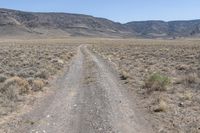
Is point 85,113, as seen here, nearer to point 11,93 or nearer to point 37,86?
point 11,93

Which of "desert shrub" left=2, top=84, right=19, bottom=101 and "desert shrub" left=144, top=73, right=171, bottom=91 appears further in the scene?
"desert shrub" left=144, top=73, right=171, bottom=91

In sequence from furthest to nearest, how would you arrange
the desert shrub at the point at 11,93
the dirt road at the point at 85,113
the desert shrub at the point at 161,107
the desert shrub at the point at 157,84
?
the desert shrub at the point at 157,84, the desert shrub at the point at 11,93, the desert shrub at the point at 161,107, the dirt road at the point at 85,113

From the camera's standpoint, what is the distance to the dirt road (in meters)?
10.7

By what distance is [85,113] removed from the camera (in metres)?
12.5

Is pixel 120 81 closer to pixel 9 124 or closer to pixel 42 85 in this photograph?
pixel 42 85

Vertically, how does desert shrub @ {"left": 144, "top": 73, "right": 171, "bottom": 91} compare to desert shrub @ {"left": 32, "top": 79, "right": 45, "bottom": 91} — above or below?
above

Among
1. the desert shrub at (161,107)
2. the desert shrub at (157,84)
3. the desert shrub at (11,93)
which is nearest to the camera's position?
the desert shrub at (161,107)

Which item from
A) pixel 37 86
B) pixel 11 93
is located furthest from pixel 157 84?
pixel 11 93

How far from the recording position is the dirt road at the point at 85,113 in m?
10.7

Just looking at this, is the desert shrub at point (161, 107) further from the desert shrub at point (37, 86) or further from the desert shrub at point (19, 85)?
the desert shrub at point (37, 86)

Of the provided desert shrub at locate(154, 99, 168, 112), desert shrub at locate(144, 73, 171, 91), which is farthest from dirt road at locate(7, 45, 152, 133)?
desert shrub at locate(144, 73, 171, 91)

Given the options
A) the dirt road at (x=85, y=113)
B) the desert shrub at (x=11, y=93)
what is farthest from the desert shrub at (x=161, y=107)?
the desert shrub at (x=11, y=93)

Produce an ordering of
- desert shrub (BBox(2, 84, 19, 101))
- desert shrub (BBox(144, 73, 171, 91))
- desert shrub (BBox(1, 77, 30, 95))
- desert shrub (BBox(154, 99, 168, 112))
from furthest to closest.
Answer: desert shrub (BBox(144, 73, 171, 91)), desert shrub (BBox(1, 77, 30, 95)), desert shrub (BBox(2, 84, 19, 101)), desert shrub (BBox(154, 99, 168, 112))

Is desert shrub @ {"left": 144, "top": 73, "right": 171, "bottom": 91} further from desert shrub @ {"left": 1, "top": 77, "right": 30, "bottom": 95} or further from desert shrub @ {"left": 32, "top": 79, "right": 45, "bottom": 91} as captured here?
desert shrub @ {"left": 1, "top": 77, "right": 30, "bottom": 95}
